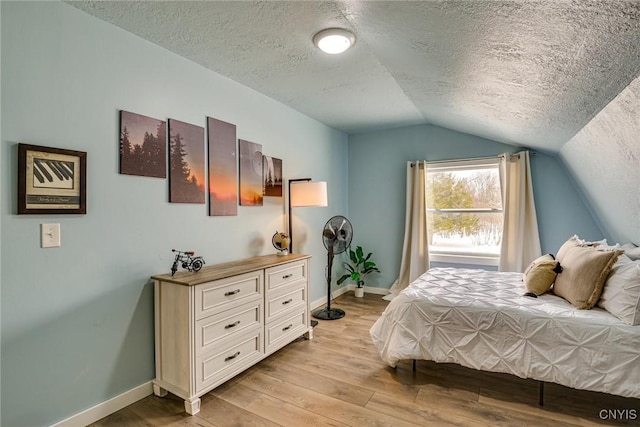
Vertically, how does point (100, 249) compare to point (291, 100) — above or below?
below

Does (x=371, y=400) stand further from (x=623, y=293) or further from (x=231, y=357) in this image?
(x=623, y=293)

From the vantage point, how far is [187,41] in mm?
2131

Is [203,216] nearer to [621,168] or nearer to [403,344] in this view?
[403,344]

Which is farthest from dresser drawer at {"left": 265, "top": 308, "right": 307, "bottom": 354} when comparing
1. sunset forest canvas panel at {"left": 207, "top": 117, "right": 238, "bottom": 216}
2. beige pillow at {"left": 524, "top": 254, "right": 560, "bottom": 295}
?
beige pillow at {"left": 524, "top": 254, "right": 560, "bottom": 295}

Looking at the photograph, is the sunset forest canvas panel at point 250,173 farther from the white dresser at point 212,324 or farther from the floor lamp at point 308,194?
the white dresser at point 212,324

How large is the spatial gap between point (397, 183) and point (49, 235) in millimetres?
3931

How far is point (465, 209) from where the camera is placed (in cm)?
416

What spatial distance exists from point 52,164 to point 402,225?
3.91 m

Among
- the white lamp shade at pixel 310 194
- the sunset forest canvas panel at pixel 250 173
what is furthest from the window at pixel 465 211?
the sunset forest canvas panel at pixel 250 173

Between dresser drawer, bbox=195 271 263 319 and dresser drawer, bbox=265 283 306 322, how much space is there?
173mm

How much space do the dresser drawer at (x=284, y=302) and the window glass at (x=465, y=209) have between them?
2.26 meters

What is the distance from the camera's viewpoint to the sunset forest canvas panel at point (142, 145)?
1.99 metres

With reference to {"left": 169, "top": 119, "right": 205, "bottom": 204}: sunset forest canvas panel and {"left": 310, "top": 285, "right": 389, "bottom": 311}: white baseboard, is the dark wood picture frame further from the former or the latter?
{"left": 310, "top": 285, "right": 389, "bottom": 311}: white baseboard

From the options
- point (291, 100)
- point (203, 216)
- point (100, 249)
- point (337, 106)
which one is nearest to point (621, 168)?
point (337, 106)
